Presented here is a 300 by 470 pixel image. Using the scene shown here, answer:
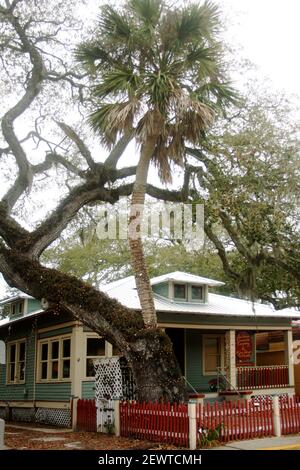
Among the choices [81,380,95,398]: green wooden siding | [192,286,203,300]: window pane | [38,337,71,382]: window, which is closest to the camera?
[81,380,95,398]: green wooden siding

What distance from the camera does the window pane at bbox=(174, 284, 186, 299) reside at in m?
22.6

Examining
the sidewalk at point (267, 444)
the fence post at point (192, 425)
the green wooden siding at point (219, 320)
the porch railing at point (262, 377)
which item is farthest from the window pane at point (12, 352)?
the sidewalk at point (267, 444)

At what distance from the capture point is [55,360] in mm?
20953

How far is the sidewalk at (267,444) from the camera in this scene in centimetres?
1180

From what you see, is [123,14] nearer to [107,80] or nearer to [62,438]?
[107,80]

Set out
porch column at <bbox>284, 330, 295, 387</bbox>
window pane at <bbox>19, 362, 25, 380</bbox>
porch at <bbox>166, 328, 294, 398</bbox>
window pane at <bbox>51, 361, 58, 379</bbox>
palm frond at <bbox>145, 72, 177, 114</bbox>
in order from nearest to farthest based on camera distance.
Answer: palm frond at <bbox>145, 72, 177, 114</bbox>, window pane at <bbox>51, 361, 58, 379</bbox>, porch at <bbox>166, 328, 294, 398</bbox>, porch column at <bbox>284, 330, 295, 387</bbox>, window pane at <bbox>19, 362, 25, 380</bbox>

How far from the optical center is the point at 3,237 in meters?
16.5

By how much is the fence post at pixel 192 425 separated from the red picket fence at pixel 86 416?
15.6ft

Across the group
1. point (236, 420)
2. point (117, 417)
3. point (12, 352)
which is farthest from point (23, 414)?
point (236, 420)

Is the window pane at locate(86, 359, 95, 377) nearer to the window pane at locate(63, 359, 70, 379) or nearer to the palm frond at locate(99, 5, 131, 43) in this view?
the window pane at locate(63, 359, 70, 379)

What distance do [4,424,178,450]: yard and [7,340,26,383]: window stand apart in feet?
26.5

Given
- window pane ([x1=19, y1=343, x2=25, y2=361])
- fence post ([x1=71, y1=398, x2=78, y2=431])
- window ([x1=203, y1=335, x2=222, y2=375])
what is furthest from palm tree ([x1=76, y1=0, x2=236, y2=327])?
window pane ([x1=19, y1=343, x2=25, y2=361])

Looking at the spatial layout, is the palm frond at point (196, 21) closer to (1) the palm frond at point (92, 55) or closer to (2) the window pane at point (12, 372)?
(1) the palm frond at point (92, 55)

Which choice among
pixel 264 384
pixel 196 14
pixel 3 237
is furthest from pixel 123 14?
pixel 264 384
